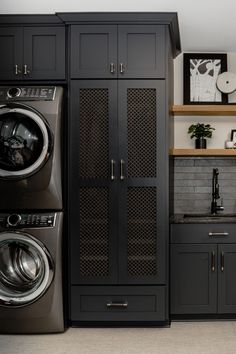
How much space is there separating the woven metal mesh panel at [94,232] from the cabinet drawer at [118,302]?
0.50ft

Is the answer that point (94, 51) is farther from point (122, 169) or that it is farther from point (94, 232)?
point (94, 232)

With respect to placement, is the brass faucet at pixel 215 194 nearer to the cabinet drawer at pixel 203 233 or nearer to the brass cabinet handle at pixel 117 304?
the cabinet drawer at pixel 203 233

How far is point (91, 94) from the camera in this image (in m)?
4.13

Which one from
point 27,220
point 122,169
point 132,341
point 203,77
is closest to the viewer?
point 132,341

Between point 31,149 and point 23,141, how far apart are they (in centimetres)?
8

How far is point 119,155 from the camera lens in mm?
4113

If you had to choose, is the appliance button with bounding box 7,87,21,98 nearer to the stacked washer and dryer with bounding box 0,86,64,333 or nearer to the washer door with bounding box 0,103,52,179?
the stacked washer and dryer with bounding box 0,86,64,333

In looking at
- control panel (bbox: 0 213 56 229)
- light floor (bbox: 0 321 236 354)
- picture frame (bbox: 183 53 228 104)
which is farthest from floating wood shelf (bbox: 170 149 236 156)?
light floor (bbox: 0 321 236 354)

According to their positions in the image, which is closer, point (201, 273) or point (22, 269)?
point (22, 269)

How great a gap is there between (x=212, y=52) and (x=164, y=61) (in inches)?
43.7

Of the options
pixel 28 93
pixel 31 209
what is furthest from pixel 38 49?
pixel 31 209

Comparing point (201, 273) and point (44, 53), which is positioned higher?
point (44, 53)

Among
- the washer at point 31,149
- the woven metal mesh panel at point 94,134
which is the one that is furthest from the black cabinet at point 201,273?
the washer at point 31,149

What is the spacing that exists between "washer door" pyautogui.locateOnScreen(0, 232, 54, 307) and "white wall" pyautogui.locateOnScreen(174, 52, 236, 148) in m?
1.83
